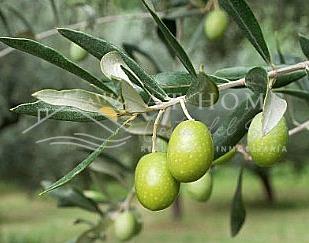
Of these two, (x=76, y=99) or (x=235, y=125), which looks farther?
(x=235, y=125)

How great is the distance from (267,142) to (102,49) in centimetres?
27

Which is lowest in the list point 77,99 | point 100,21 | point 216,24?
point 77,99

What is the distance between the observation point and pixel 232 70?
125cm

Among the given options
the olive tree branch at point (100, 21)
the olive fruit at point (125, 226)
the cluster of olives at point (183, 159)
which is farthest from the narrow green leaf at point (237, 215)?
the cluster of olives at point (183, 159)

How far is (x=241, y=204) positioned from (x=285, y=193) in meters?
17.4

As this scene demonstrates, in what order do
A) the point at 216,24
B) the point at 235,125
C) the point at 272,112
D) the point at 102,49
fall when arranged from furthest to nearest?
1. the point at 216,24
2. the point at 235,125
3. the point at 102,49
4. the point at 272,112

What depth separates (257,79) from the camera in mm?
942

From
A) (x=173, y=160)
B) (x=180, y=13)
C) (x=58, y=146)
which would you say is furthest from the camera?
(x=58, y=146)

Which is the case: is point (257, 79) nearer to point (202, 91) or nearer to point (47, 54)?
point (202, 91)

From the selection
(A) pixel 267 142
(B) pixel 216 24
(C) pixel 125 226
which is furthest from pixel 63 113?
(B) pixel 216 24

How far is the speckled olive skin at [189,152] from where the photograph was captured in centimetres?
86

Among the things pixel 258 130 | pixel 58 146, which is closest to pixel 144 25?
pixel 258 130

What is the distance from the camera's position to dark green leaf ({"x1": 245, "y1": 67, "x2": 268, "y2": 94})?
94 cm

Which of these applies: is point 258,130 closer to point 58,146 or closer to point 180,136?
point 180,136
